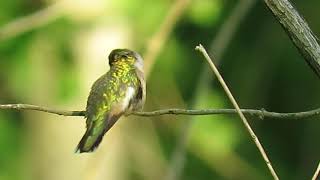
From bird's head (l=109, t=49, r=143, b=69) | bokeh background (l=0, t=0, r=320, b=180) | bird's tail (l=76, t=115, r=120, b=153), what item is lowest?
bird's tail (l=76, t=115, r=120, b=153)

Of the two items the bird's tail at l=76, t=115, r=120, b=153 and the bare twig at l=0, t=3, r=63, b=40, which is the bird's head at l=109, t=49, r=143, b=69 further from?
the bare twig at l=0, t=3, r=63, b=40

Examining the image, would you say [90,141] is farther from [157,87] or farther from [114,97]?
[157,87]

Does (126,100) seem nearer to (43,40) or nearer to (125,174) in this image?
(43,40)

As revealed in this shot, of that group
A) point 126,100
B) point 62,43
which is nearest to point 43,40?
point 62,43

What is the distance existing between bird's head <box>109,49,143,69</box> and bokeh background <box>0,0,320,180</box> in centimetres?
390

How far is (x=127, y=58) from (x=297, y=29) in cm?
97

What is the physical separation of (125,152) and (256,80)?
150 centimetres

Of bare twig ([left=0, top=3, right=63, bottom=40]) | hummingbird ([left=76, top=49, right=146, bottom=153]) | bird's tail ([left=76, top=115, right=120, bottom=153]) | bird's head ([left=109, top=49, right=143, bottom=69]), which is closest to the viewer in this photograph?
bird's tail ([left=76, top=115, right=120, bottom=153])

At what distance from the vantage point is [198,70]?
10234 millimetres

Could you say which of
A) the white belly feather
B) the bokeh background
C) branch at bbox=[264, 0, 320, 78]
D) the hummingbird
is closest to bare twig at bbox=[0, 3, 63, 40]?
the bokeh background

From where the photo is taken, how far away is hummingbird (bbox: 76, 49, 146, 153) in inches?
124

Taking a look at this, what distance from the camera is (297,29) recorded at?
8.96 feet

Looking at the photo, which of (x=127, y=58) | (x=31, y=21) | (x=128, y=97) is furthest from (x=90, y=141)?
(x=31, y=21)

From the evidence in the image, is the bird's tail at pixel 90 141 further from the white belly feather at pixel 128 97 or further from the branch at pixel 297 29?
the branch at pixel 297 29
